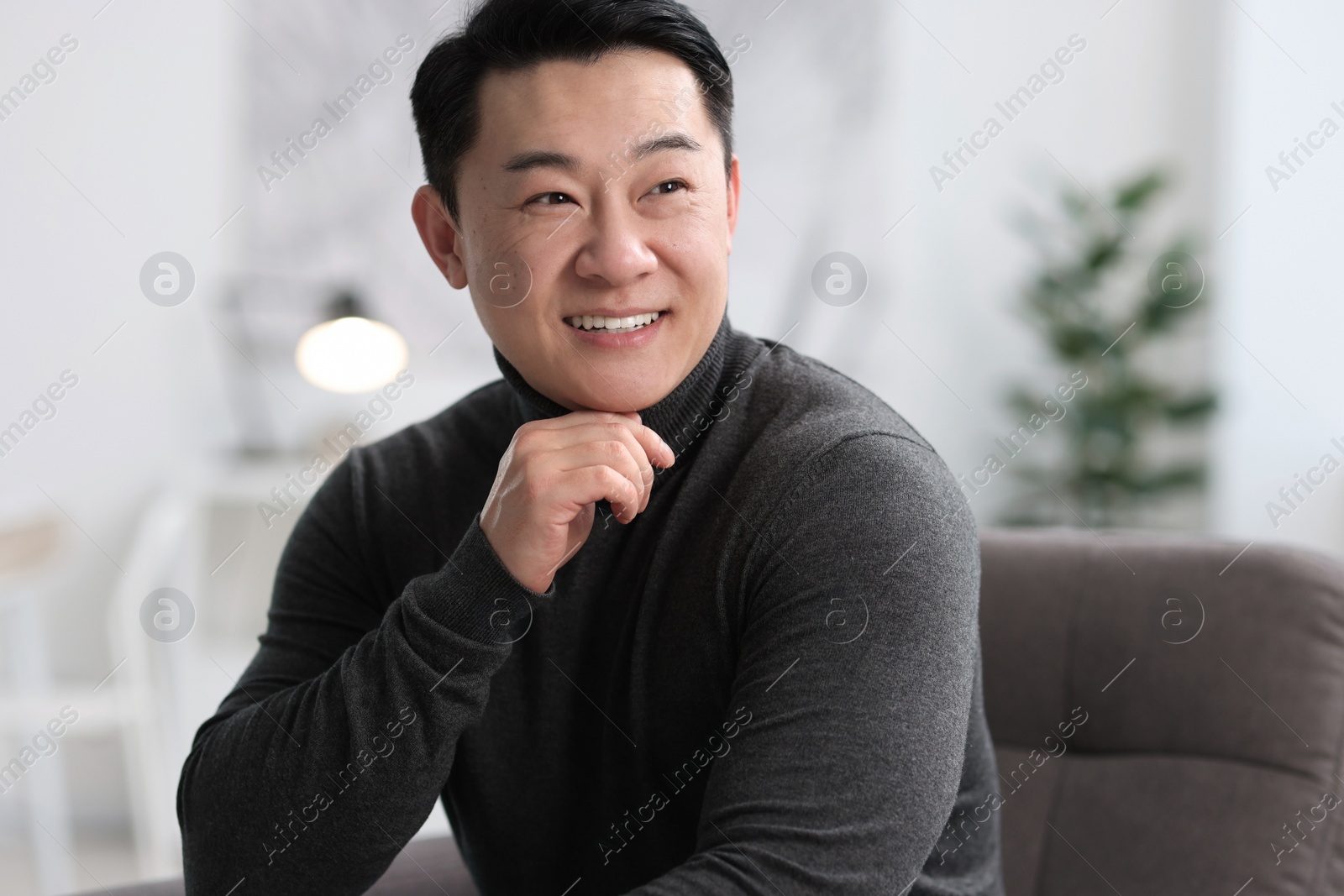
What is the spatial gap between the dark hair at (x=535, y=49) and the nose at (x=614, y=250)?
6.2 inches

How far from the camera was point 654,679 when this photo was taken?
106 cm

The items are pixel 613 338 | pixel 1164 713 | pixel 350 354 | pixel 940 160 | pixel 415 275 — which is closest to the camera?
pixel 613 338

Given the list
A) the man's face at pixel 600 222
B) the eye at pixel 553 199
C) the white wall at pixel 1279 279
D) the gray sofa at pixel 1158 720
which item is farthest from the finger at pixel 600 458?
Answer: the white wall at pixel 1279 279

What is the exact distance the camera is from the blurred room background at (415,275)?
2.86 meters

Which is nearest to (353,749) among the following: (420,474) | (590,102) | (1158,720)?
(420,474)

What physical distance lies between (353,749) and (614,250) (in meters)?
0.50

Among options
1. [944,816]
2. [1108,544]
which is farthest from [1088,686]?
[944,816]

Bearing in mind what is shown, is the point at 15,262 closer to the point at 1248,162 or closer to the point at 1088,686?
the point at 1088,686

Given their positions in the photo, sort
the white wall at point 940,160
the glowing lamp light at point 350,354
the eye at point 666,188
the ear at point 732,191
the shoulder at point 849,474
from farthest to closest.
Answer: the white wall at point 940,160 < the glowing lamp light at point 350,354 < the ear at point 732,191 < the eye at point 666,188 < the shoulder at point 849,474

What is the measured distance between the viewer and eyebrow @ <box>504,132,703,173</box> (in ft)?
3.32

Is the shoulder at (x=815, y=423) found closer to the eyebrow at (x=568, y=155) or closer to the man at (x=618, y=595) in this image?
the man at (x=618, y=595)

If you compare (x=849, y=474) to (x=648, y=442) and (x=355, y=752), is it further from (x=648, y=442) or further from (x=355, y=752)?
(x=355, y=752)

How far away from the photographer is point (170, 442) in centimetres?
304

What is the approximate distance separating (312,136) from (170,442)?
0.93 m
